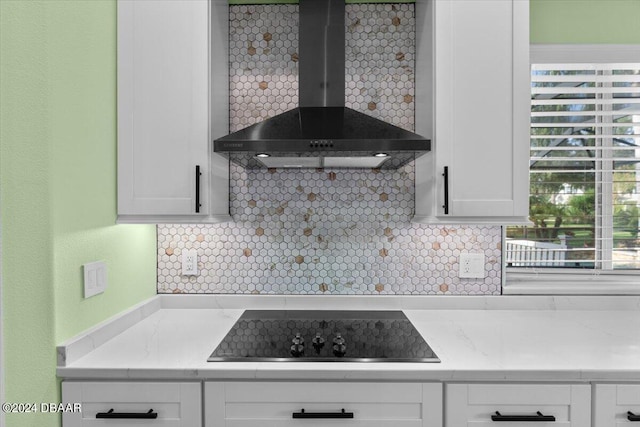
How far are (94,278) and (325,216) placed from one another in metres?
1.04

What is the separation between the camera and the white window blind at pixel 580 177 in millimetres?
2188

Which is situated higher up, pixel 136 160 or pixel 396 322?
pixel 136 160

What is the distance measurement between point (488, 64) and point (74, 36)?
155 cm

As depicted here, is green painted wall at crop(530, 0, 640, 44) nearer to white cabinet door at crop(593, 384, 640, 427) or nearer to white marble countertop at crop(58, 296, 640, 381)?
white marble countertop at crop(58, 296, 640, 381)

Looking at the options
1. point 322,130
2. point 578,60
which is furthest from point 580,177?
point 322,130

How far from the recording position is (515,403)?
55.5 inches

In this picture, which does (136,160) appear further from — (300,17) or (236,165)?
(300,17)

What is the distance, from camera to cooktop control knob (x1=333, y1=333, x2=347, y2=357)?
5.00ft

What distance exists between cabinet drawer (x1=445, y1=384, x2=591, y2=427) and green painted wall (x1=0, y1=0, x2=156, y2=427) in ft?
4.21

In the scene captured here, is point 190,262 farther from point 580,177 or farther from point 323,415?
point 580,177

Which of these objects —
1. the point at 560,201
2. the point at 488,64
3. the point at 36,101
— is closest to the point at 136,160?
the point at 36,101

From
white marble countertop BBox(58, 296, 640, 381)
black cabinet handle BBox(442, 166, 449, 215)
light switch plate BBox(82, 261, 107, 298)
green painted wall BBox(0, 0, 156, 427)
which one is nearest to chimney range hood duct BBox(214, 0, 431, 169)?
black cabinet handle BBox(442, 166, 449, 215)

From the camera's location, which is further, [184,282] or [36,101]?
[184,282]

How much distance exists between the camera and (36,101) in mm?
1325
